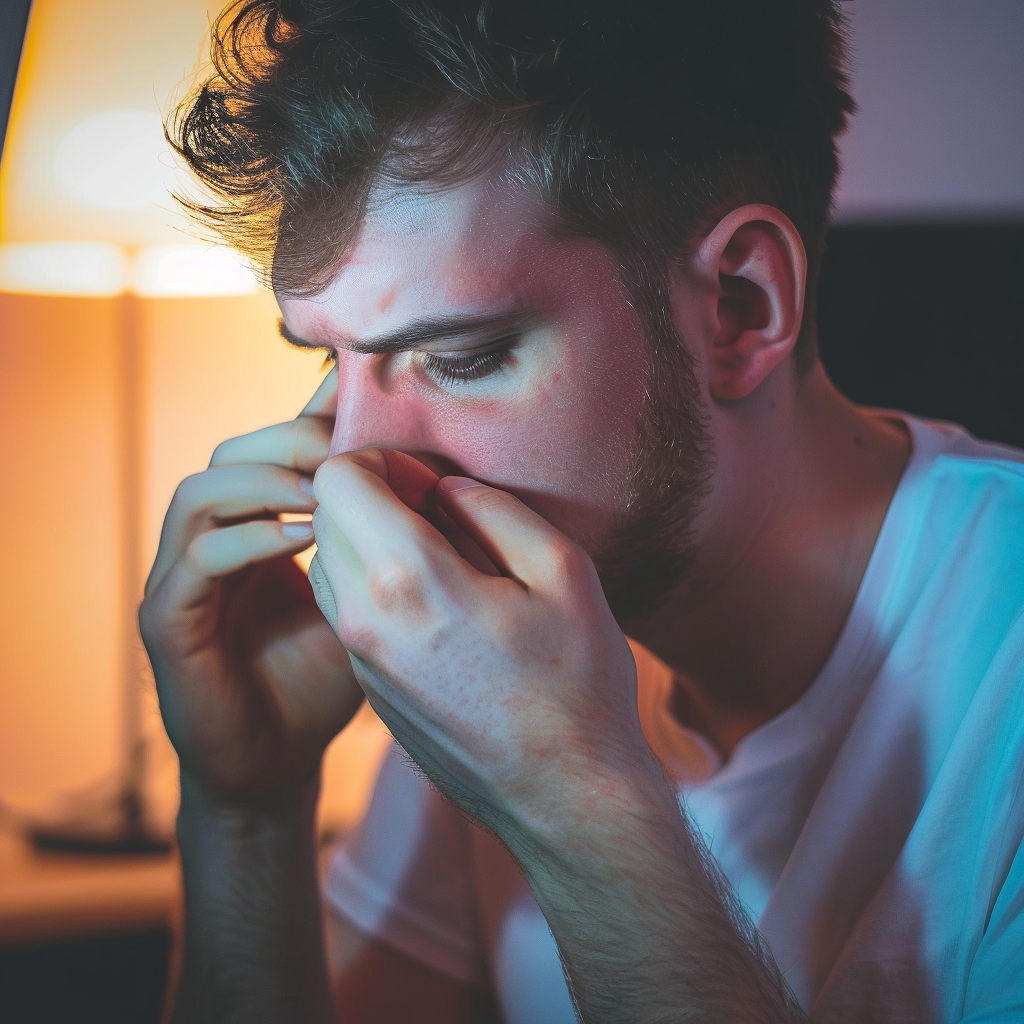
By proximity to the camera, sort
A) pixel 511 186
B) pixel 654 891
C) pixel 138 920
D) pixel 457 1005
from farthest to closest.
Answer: pixel 457 1005 → pixel 138 920 → pixel 511 186 → pixel 654 891

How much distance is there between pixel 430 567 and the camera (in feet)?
1.68

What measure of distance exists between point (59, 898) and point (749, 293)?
70 cm

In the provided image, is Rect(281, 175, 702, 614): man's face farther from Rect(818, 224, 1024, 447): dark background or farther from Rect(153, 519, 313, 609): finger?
Rect(818, 224, 1024, 447): dark background

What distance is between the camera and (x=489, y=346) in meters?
0.59

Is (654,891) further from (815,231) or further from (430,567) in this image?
(815,231)

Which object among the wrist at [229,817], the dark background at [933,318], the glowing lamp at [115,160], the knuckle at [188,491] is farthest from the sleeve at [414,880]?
the dark background at [933,318]

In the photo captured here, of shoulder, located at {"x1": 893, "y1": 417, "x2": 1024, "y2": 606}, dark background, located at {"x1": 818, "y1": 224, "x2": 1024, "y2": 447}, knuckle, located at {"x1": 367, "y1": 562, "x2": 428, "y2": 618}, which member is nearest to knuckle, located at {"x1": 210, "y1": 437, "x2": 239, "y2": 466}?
knuckle, located at {"x1": 367, "y1": 562, "x2": 428, "y2": 618}

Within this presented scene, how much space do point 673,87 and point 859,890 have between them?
0.60 meters

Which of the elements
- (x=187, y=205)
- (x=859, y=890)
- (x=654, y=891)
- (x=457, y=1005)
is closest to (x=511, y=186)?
(x=187, y=205)

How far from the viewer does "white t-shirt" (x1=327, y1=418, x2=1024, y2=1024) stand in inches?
23.2

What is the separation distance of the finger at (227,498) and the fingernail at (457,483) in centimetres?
14

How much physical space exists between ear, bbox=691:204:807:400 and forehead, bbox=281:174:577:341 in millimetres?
156

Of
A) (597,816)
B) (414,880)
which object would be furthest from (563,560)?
(414,880)

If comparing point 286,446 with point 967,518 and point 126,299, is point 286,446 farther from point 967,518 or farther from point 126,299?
point 967,518
